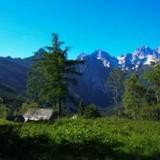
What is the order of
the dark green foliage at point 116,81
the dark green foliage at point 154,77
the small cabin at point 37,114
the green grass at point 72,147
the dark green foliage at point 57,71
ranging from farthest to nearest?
the dark green foliage at point 116,81 < the dark green foliage at point 154,77 < the small cabin at point 37,114 < the dark green foliage at point 57,71 < the green grass at point 72,147

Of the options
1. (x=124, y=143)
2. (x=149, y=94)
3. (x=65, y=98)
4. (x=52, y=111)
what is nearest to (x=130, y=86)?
(x=149, y=94)

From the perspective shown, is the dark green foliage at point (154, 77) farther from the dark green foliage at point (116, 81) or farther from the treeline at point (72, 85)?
the dark green foliage at point (116, 81)

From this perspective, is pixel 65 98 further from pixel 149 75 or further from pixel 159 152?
pixel 159 152

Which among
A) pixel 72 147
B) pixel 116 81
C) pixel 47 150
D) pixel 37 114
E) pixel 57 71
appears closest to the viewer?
pixel 47 150

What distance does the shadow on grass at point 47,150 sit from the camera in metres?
15.0

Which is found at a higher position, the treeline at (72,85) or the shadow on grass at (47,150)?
the treeline at (72,85)

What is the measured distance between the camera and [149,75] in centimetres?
8812

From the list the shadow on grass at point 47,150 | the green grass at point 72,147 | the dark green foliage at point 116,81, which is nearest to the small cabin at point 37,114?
the green grass at point 72,147

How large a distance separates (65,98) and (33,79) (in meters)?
78.7

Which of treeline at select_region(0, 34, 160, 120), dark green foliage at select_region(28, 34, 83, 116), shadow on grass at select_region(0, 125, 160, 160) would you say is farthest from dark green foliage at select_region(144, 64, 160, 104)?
shadow on grass at select_region(0, 125, 160, 160)

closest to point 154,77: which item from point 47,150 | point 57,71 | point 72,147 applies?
point 57,71

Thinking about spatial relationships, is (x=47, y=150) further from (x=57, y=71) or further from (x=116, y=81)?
(x=116, y=81)

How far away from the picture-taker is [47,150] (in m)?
16.3

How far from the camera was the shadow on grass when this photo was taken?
15023mm
